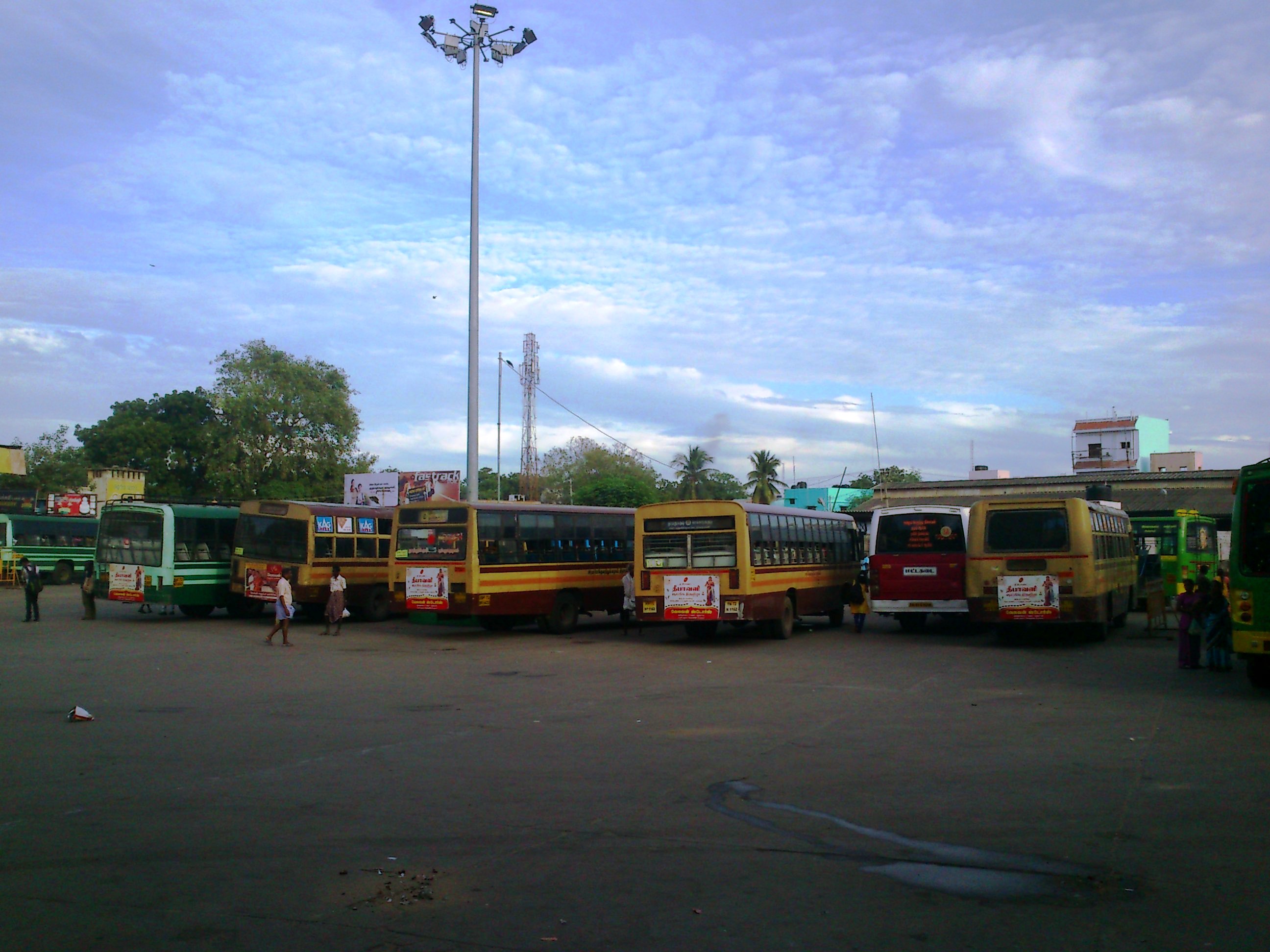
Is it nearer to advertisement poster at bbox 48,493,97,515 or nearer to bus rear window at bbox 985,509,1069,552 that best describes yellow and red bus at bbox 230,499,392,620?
bus rear window at bbox 985,509,1069,552

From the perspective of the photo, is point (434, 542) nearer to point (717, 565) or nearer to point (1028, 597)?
point (717, 565)

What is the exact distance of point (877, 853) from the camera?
621 centimetres

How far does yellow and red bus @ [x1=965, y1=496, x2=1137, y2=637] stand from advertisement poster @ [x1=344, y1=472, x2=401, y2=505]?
35699 millimetres

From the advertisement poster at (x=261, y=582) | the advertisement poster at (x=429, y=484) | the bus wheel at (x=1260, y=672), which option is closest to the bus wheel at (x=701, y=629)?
the advertisement poster at (x=261, y=582)

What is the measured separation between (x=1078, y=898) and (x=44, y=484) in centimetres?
6669

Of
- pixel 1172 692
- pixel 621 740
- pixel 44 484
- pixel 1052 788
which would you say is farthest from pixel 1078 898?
pixel 44 484

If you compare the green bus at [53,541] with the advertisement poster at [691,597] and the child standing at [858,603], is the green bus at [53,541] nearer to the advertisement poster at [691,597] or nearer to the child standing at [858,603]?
the advertisement poster at [691,597]

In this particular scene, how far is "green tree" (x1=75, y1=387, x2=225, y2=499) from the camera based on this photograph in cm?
6419

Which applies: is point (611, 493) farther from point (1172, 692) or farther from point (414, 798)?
point (414, 798)

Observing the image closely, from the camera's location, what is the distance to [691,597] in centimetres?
1983

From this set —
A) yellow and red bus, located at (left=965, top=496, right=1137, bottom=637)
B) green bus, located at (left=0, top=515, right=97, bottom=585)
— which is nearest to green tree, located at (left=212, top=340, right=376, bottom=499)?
green bus, located at (left=0, top=515, right=97, bottom=585)

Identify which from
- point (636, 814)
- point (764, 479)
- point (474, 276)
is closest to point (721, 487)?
point (764, 479)

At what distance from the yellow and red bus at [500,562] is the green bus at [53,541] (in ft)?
81.3

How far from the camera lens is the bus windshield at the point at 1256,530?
1264 cm
